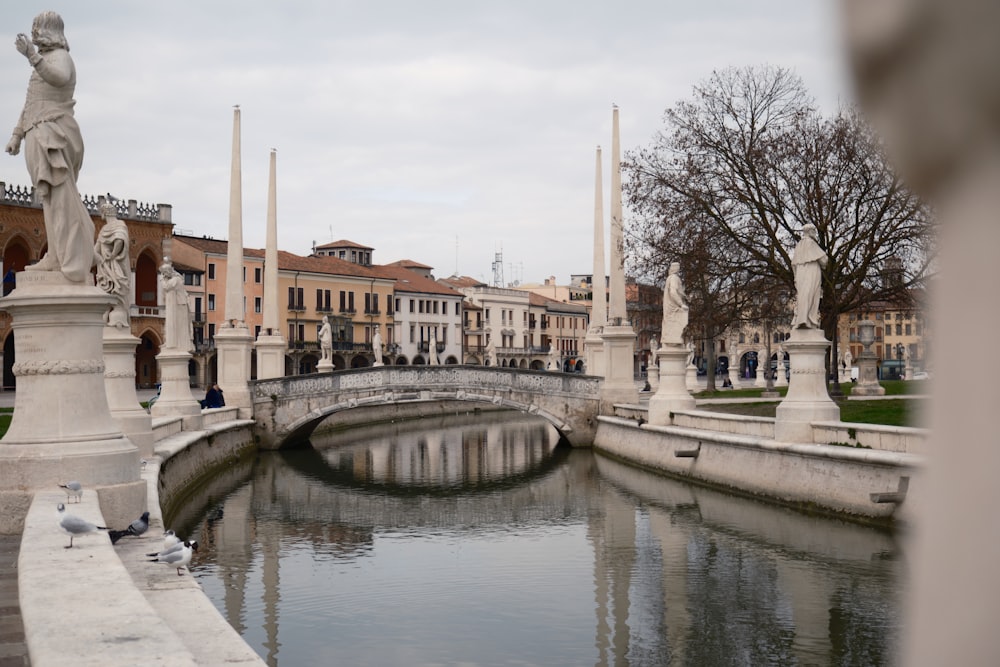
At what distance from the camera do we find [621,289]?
31.8 m

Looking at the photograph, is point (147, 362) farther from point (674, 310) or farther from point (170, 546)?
point (170, 546)

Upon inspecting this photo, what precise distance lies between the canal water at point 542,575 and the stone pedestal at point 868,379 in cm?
1226

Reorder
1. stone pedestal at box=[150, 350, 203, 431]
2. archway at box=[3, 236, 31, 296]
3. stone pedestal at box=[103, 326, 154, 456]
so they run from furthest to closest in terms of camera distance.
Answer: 1. archway at box=[3, 236, 31, 296]
2. stone pedestal at box=[150, 350, 203, 431]
3. stone pedestal at box=[103, 326, 154, 456]

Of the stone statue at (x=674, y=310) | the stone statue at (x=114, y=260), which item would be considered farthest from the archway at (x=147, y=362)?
the stone statue at (x=114, y=260)

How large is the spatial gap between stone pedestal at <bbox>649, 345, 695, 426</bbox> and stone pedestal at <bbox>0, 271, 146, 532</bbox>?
1757 cm

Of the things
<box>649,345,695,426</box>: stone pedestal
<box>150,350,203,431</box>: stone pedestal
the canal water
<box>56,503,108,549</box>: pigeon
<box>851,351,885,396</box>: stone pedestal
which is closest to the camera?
<box>56,503,108,549</box>: pigeon

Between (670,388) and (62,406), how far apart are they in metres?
18.5

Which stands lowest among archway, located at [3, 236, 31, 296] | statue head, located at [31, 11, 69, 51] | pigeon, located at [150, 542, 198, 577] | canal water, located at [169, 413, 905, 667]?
canal water, located at [169, 413, 905, 667]

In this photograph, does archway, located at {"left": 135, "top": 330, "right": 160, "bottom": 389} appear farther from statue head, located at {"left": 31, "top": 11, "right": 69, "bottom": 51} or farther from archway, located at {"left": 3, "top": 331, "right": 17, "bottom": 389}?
statue head, located at {"left": 31, "top": 11, "right": 69, "bottom": 51}

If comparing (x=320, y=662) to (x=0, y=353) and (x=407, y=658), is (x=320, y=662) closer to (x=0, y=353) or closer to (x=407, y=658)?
(x=407, y=658)

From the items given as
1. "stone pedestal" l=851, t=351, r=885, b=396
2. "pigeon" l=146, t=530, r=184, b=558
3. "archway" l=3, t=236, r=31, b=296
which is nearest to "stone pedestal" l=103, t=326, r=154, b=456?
"pigeon" l=146, t=530, r=184, b=558

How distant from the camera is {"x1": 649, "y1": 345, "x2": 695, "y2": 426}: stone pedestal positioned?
25703 mm

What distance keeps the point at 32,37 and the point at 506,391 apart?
26.3 metres

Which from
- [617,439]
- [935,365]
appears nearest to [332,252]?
[617,439]
